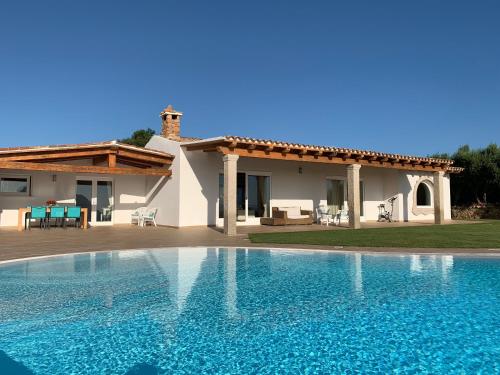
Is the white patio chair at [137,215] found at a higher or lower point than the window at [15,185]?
lower

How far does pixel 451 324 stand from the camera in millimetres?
4172

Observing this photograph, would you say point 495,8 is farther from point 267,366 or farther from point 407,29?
point 267,366

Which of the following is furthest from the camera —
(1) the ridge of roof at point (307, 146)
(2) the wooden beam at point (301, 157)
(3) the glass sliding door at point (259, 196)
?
(3) the glass sliding door at point (259, 196)

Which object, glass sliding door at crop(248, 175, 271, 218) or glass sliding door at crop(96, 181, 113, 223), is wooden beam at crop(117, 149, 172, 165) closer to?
glass sliding door at crop(96, 181, 113, 223)

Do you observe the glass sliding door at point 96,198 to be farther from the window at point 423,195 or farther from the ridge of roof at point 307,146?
the window at point 423,195

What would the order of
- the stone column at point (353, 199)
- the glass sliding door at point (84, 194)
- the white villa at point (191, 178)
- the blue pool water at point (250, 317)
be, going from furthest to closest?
the glass sliding door at point (84, 194) → the stone column at point (353, 199) → the white villa at point (191, 178) → the blue pool water at point (250, 317)

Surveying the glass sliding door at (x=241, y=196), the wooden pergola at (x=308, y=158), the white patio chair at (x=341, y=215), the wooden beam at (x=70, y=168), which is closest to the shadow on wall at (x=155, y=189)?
the wooden beam at (x=70, y=168)

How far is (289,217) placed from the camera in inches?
667

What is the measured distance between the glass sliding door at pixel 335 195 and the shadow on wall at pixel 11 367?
682 inches

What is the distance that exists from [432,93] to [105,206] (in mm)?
21606

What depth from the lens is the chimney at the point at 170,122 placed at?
60.6ft

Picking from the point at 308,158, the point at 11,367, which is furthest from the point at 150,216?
the point at 11,367

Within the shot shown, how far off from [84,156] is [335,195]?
12606 millimetres

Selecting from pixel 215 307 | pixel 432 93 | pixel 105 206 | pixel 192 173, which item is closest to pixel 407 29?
pixel 432 93
